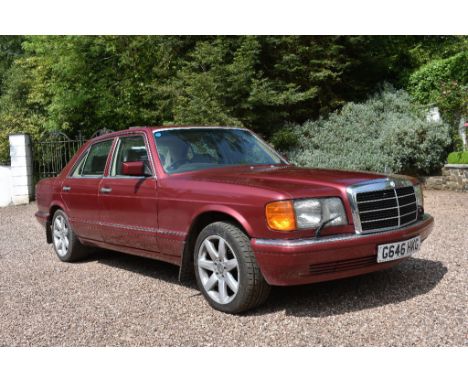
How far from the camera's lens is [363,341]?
11.9 feet

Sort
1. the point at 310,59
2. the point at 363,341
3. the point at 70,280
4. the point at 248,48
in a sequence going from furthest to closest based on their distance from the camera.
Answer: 1. the point at 310,59
2. the point at 248,48
3. the point at 70,280
4. the point at 363,341

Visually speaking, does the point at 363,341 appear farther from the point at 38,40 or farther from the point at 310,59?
the point at 38,40

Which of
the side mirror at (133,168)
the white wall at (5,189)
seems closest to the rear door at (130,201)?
the side mirror at (133,168)

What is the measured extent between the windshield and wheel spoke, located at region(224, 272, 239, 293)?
1251 mm

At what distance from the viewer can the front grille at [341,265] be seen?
391 centimetres

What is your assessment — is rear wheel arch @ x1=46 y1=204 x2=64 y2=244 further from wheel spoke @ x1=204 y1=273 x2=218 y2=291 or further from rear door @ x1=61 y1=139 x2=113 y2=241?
wheel spoke @ x1=204 y1=273 x2=218 y2=291

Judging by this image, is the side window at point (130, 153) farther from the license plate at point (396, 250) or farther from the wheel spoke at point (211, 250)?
the license plate at point (396, 250)

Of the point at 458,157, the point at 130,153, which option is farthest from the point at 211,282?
the point at 458,157

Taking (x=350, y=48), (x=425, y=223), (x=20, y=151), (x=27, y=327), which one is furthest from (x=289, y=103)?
(x=27, y=327)

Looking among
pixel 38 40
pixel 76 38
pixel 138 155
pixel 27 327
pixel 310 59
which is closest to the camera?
pixel 27 327

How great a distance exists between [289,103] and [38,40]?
11761 millimetres

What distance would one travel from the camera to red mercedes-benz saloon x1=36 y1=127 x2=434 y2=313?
3.92 metres

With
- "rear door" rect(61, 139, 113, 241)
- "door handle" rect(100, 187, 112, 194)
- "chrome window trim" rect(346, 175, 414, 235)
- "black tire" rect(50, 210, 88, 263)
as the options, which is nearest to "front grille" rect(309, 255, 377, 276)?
"chrome window trim" rect(346, 175, 414, 235)

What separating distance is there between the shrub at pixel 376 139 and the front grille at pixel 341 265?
8438 millimetres
